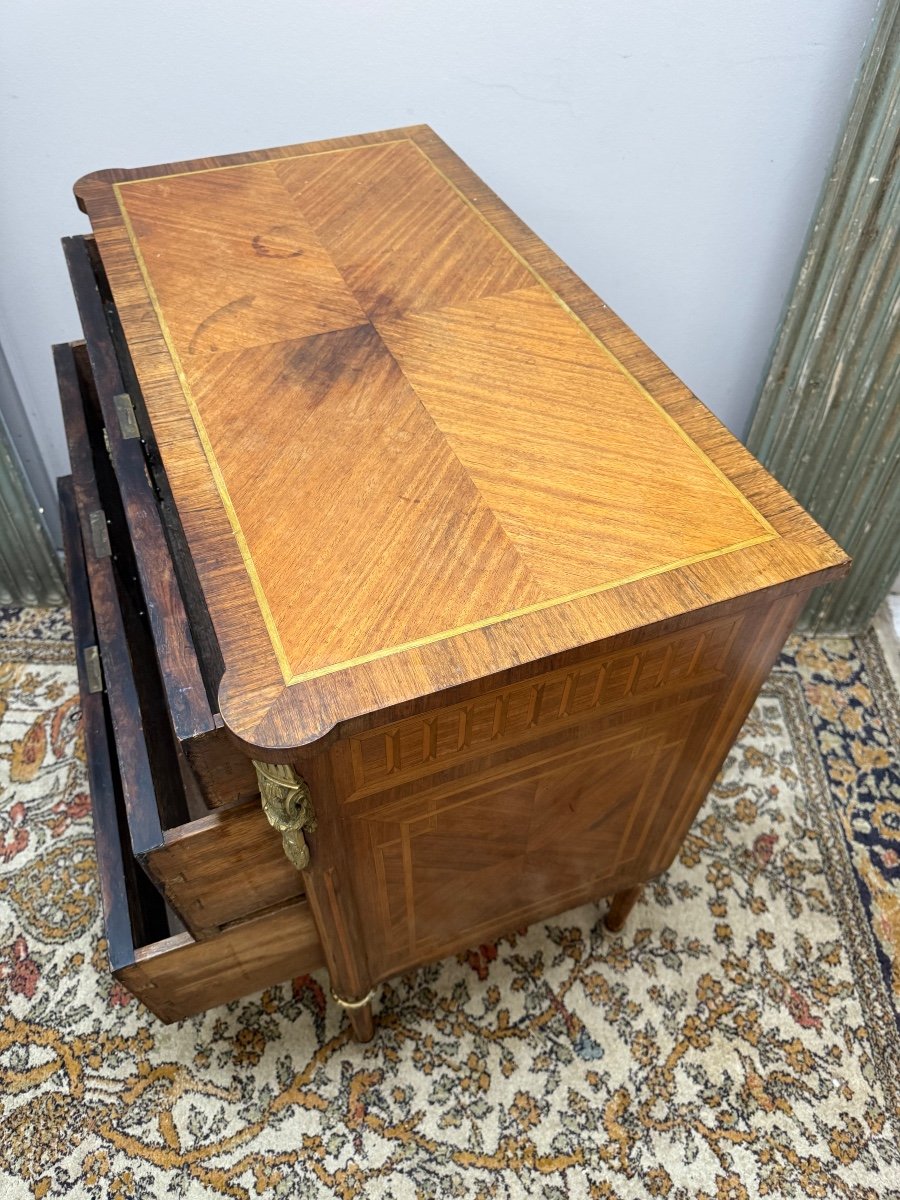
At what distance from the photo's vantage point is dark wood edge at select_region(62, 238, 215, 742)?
612 millimetres

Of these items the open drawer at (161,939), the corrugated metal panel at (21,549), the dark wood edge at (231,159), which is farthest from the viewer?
the corrugated metal panel at (21,549)

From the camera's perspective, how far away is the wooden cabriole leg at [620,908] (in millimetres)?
1076

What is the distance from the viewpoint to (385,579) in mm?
621

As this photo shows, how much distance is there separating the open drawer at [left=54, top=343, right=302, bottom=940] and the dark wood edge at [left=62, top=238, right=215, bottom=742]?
4 cm

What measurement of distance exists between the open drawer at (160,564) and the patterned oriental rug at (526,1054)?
1.69 feet

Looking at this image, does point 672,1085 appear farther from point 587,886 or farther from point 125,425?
point 125,425

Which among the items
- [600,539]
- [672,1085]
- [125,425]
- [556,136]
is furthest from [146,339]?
[672,1085]

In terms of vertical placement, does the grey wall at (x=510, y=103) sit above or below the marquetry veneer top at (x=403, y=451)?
above

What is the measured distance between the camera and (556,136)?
1.19 meters

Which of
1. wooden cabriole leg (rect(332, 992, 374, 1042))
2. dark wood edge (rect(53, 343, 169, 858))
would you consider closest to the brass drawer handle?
dark wood edge (rect(53, 343, 169, 858))

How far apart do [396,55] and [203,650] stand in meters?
0.87

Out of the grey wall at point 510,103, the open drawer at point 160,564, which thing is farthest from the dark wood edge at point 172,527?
the grey wall at point 510,103

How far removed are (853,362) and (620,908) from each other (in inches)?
33.9

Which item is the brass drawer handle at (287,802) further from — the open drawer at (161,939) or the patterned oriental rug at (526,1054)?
the patterned oriental rug at (526,1054)
